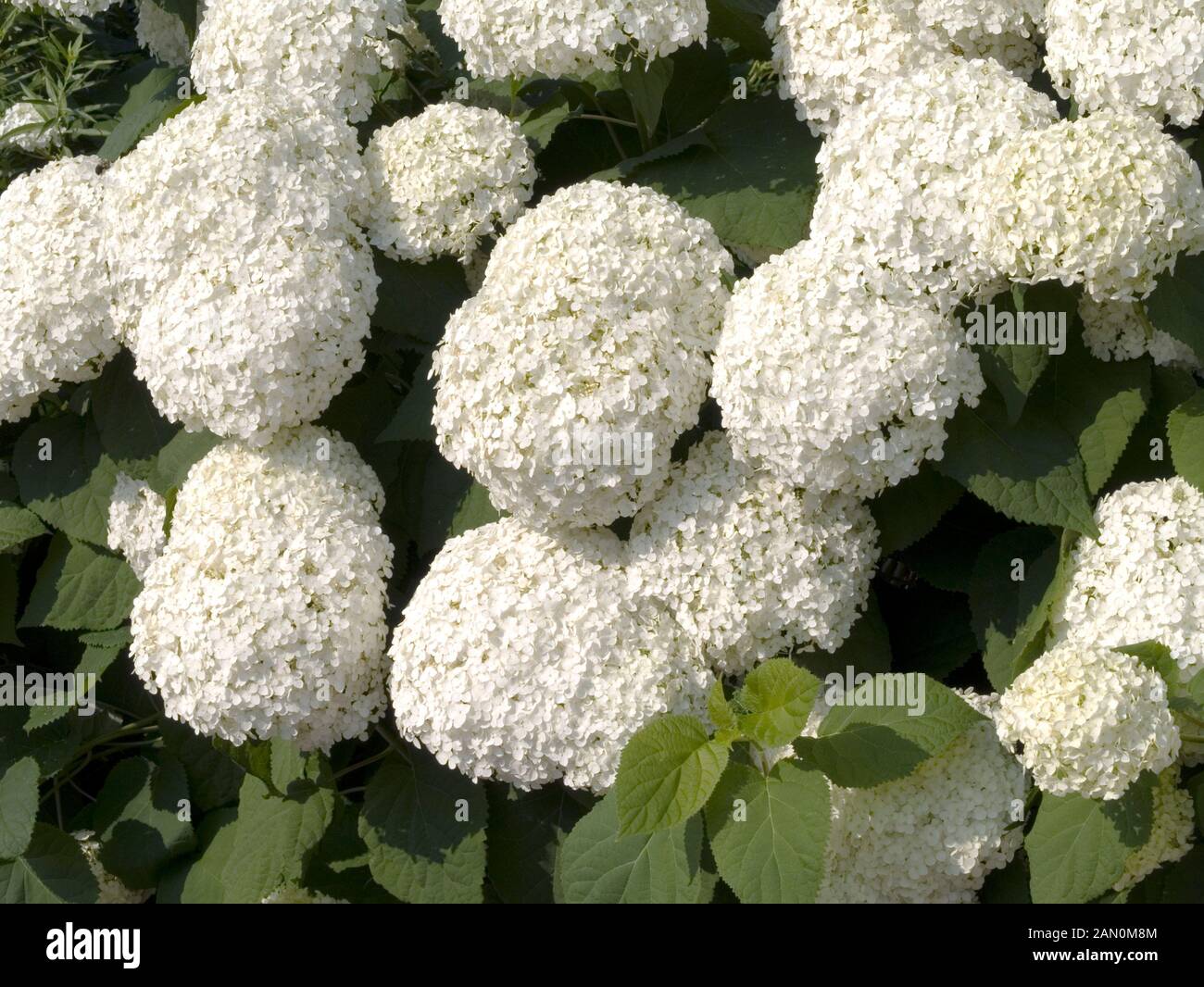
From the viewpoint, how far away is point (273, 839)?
130 inches

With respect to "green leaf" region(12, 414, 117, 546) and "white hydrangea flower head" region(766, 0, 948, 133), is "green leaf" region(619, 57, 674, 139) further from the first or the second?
"green leaf" region(12, 414, 117, 546)

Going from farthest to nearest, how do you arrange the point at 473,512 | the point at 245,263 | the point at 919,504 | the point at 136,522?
the point at 136,522 < the point at 473,512 < the point at 245,263 < the point at 919,504

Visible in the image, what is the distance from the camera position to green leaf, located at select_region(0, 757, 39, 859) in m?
3.66

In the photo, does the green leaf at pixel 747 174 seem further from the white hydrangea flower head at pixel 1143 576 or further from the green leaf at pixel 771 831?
the green leaf at pixel 771 831

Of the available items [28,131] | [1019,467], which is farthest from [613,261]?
[28,131]

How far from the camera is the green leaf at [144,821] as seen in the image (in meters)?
3.83

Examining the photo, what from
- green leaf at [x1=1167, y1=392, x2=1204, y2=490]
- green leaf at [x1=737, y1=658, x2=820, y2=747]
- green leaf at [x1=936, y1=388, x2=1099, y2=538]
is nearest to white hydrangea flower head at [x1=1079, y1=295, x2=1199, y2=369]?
green leaf at [x1=1167, y1=392, x2=1204, y2=490]

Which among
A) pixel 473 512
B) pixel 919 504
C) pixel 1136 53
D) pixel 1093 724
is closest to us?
pixel 1093 724

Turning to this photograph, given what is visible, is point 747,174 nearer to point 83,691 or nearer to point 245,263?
point 245,263

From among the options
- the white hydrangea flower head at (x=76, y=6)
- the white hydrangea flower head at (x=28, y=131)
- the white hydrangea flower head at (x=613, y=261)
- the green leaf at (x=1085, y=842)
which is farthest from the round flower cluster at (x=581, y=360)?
the white hydrangea flower head at (x=28, y=131)

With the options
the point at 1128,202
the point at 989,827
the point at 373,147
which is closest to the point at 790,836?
the point at 989,827

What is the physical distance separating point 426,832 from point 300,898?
1.63 feet

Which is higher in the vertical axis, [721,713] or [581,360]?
[581,360]

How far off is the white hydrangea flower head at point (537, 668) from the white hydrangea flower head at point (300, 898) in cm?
72
